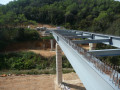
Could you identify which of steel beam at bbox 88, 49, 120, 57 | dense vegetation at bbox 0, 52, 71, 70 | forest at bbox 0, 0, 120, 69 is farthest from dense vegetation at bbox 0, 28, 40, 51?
steel beam at bbox 88, 49, 120, 57

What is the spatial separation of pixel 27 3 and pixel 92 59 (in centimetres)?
9725

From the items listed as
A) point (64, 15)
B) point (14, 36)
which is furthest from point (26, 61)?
point (64, 15)

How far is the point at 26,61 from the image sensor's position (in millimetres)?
27797

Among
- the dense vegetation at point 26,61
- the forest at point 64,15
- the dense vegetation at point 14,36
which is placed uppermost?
the forest at point 64,15

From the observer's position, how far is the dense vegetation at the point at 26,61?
26.2 m

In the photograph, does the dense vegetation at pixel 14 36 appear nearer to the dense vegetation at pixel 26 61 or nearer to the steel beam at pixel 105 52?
the dense vegetation at pixel 26 61

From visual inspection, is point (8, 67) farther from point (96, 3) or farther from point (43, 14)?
point (96, 3)

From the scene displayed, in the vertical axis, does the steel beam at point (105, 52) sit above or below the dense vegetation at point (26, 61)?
above

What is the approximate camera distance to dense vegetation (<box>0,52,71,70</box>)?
26.2 metres

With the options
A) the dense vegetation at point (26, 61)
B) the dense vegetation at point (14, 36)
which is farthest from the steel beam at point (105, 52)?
the dense vegetation at point (14, 36)

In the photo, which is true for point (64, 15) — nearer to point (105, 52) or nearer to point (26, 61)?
point (26, 61)

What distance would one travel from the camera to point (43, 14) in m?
75.6

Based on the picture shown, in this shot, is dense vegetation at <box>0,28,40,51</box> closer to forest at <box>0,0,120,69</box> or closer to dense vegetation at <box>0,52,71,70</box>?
dense vegetation at <box>0,52,71,70</box>

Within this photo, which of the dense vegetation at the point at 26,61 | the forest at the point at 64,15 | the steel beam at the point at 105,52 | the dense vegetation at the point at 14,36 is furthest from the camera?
the forest at the point at 64,15
